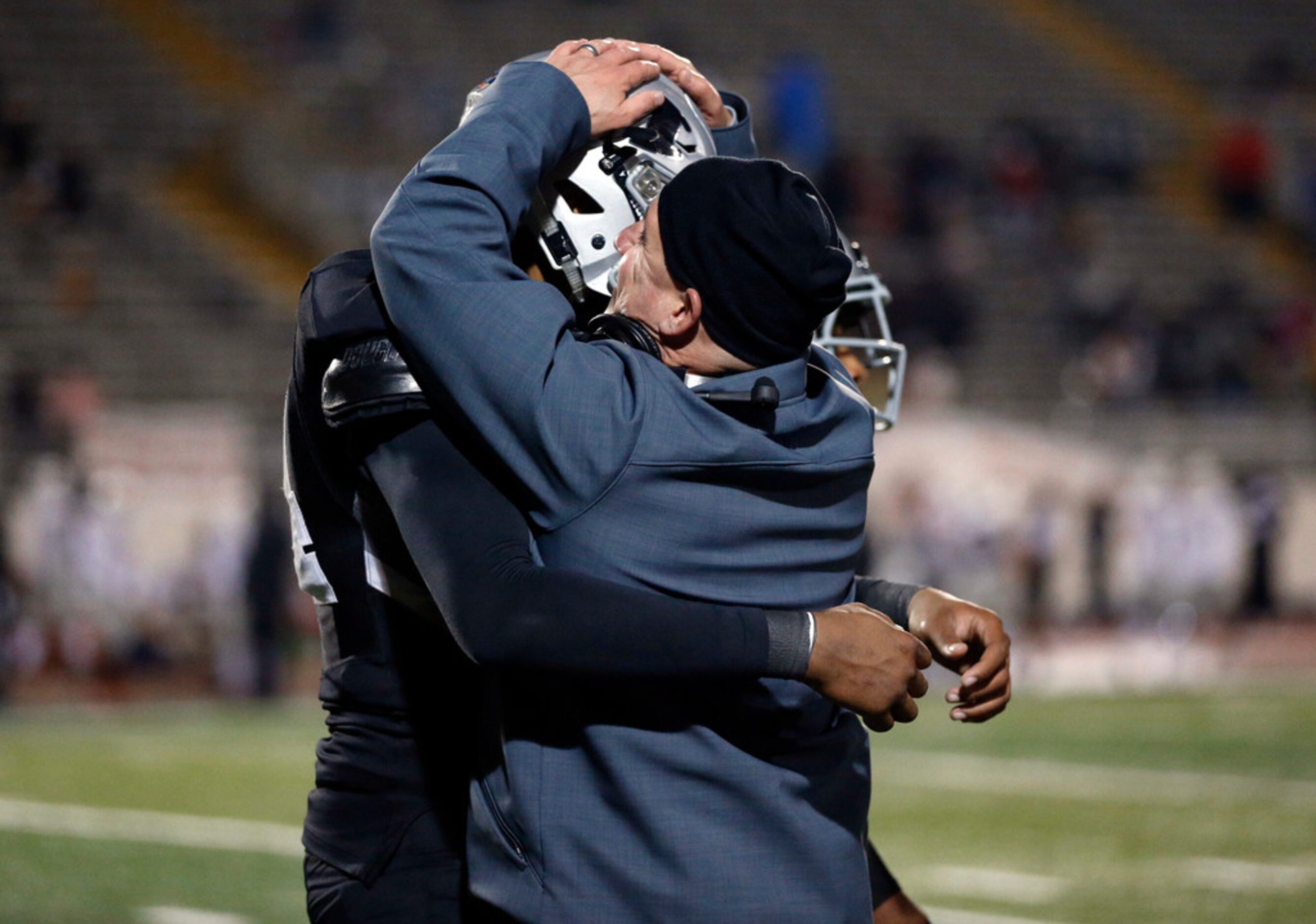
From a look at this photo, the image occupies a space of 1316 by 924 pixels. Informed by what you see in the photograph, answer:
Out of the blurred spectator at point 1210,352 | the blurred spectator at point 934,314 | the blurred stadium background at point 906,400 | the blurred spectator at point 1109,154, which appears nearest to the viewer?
the blurred stadium background at point 906,400

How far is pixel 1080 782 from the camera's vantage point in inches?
317

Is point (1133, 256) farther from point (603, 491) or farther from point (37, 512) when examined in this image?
point (603, 491)

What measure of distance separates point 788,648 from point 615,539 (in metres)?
0.22

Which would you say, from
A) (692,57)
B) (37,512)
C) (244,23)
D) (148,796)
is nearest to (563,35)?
(692,57)

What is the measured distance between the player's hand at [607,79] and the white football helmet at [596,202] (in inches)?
1.2

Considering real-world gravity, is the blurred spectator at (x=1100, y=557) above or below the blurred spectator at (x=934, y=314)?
below

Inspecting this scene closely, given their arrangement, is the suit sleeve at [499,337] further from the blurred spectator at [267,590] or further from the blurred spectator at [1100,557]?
the blurred spectator at [1100,557]

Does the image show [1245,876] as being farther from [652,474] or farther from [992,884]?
[652,474]

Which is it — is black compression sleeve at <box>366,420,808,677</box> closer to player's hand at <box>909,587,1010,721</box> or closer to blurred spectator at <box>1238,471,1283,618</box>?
player's hand at <box>909,587,1010,721</box>

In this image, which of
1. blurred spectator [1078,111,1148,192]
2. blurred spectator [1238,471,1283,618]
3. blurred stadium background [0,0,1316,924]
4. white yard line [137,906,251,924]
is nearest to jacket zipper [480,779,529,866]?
white yard line [137,906,251,924]

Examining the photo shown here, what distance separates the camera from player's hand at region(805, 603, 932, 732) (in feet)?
5.94

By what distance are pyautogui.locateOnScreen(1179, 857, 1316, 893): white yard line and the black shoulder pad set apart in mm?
4454

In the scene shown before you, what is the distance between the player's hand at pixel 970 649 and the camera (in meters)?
2.09

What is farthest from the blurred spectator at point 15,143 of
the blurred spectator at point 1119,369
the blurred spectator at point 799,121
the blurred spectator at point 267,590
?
the blurred spectator at point 1119,369
